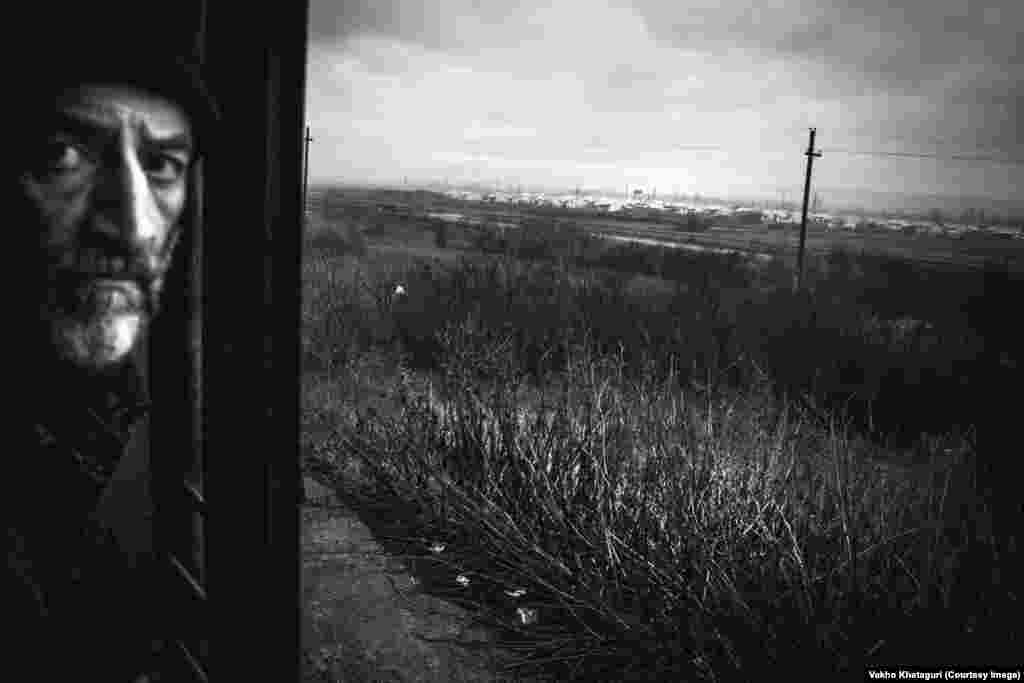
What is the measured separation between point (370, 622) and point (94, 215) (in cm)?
307

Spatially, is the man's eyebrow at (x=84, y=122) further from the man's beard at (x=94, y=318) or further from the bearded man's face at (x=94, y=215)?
the man's beard at (x=94, y=318)

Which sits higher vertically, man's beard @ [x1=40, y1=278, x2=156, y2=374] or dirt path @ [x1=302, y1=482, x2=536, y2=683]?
man's beard @ [x1=40, y1=278, x2=156, y2=374]

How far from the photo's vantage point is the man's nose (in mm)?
688

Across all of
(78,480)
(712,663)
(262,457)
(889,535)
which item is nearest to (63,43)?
(78,480)

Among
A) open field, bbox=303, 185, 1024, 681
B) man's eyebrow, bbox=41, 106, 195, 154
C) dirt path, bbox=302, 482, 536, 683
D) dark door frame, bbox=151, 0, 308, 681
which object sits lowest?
dirt path, bbox=302, 482, 536, 683

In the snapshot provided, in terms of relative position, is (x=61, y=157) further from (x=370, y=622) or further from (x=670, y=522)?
(x=670, y=522)

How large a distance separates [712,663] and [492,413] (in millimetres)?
2370

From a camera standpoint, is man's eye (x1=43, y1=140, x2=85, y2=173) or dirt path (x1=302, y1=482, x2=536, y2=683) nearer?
man's eye (x1=43, y1=140, x2=85, y2=173)

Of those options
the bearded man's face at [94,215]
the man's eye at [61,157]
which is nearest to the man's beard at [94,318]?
the bearded man's face at [94,215]

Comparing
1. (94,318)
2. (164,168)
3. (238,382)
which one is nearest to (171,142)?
(164,168)

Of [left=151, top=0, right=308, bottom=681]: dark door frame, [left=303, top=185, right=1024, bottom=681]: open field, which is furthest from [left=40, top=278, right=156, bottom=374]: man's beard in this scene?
[left=303, top=185, right=1024, bottom=681]: open field

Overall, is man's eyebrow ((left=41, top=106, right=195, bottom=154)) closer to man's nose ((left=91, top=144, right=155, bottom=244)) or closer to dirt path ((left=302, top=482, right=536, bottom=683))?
man's nose ((left=91, top=144, right=155, bottom=244))

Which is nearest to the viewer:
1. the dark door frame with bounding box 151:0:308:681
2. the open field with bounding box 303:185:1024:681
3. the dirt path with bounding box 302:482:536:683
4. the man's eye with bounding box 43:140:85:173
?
the man's eye with bounding box 43:140:85:173

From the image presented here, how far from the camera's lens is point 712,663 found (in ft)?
9.55
